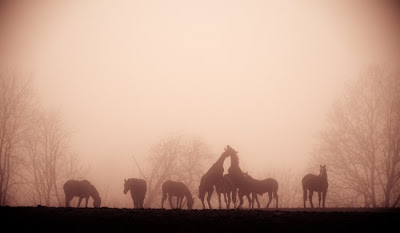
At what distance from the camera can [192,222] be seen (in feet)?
31.4

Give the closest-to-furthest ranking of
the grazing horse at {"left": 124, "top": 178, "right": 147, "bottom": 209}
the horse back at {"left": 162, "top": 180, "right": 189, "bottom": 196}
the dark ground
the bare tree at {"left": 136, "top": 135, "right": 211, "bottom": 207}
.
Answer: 1. the dark ground
2. the grazing horse at {"left": 124, "top": 178, "right": 147, "bottom": 209}
3. the horse back at {"left": 162, "top": 180, "right": 189, "bottom": 196}
4. the bare tree at {"left": 136, "top": 135, "right": 211, "bottom": 207}

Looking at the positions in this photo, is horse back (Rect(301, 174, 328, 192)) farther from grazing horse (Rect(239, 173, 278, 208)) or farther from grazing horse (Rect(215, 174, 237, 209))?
grazing horse (Rect(215, 174, 237, 209))

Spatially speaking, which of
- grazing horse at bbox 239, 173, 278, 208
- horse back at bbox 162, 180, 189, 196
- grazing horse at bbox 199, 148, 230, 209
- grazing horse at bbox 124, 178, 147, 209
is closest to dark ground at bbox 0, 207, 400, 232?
grazing horse at bbox 239, 173, 278, 208

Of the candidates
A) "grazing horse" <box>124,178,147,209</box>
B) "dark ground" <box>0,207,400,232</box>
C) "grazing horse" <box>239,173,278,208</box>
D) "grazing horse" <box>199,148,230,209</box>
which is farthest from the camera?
"grazing horse" <box>124,178,147,209</box>

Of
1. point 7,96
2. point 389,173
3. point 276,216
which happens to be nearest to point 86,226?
point 276,216

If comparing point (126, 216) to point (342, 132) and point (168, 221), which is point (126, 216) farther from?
point (342, 132)

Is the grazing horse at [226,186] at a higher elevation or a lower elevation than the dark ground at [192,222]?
higher

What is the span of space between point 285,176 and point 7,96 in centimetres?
3632

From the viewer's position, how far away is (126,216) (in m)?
10.5

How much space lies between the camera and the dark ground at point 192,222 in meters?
8.98

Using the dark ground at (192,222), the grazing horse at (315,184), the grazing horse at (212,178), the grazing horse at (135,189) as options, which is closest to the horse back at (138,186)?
the grazing horse at (135,189)

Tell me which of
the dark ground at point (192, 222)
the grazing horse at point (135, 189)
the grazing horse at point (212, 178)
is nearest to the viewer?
the dark ground at point (192, 222)

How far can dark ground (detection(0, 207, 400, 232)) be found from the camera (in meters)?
8.98

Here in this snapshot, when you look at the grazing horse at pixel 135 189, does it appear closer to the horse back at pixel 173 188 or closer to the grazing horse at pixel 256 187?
the horse back at pixel 173 188
